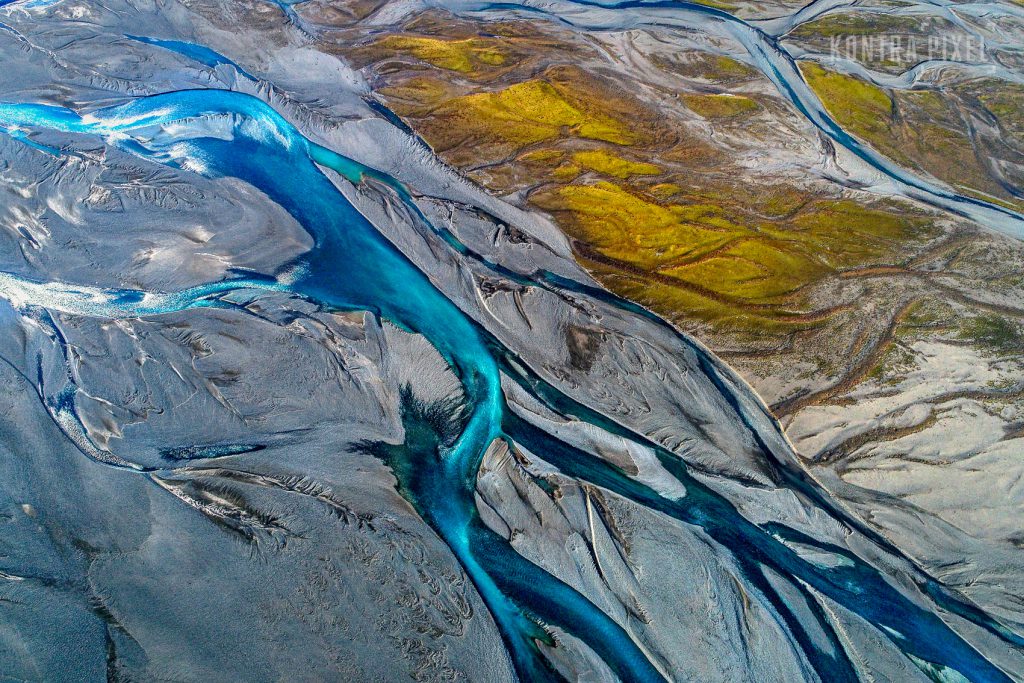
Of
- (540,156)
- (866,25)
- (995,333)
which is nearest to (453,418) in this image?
(540,156)

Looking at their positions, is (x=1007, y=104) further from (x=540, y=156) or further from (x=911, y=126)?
(x=540, y=156)

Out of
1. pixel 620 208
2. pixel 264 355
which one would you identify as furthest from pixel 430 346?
pixel 620 208

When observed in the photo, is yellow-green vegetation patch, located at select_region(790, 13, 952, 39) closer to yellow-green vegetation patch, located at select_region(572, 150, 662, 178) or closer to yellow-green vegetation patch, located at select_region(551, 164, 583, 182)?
yellow-green vegetation patch, located at select_region(572, 150, 662, 178)

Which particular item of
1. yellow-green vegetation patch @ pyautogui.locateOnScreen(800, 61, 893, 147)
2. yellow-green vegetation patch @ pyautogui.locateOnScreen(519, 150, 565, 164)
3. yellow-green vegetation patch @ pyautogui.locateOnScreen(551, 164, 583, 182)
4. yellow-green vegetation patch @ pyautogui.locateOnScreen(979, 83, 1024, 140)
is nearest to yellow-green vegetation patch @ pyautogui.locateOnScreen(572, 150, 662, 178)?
yellow-green vegetation patch @ pyautogui.locateOnScreen(551, 164, 583, 182)

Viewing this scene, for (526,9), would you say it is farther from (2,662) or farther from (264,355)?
(2,662)

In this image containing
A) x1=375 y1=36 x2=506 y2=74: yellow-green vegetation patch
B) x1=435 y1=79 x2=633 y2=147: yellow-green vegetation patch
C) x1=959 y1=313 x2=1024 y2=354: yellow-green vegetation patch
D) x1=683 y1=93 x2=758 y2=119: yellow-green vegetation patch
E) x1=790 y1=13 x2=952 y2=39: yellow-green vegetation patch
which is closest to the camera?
x1=959 y1=313 x2=1024 y2=354: yellow-green vegetation patch

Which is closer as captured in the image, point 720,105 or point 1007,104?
point 720,105
